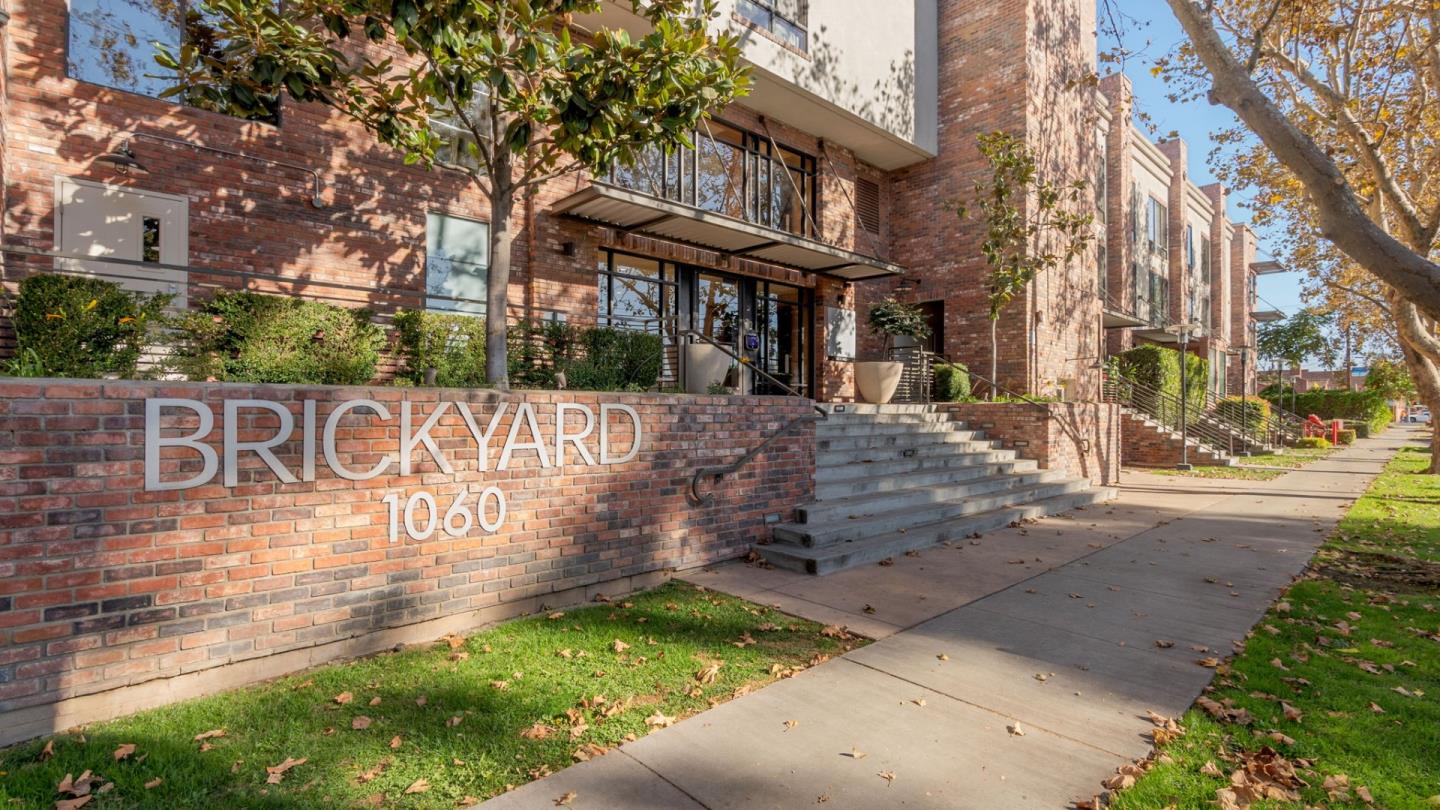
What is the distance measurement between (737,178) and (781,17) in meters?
2.82

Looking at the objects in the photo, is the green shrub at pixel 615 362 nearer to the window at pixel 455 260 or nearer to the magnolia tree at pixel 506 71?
the magnolia tree at pixel 506 71

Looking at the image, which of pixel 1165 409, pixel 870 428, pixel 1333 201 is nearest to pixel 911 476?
pixel 870 428

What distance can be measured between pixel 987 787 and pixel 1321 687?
2.49m

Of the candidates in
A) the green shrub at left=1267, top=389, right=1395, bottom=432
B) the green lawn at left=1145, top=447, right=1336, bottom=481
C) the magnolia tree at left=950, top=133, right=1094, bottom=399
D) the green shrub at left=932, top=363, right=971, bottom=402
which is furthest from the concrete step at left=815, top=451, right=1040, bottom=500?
the green shrub at left=1267, top=389, right=1395, bottom=432

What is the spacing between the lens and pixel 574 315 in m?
10.1

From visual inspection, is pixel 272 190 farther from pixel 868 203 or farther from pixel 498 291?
pixel 868 203

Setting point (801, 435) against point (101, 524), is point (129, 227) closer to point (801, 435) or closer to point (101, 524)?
point (101, 524)

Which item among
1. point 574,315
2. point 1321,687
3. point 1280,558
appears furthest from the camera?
point 574,315

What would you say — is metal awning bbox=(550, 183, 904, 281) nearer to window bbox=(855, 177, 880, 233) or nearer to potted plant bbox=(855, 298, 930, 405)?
potted plant bbox=(855, 298, 930, 405)

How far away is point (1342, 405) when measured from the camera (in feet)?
115

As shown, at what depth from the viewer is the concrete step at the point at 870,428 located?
9.18 meters

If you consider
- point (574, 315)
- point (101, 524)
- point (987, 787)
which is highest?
point (574, 315)

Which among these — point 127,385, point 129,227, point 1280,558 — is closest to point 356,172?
point 129,227

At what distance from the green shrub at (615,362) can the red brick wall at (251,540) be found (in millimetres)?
1570
